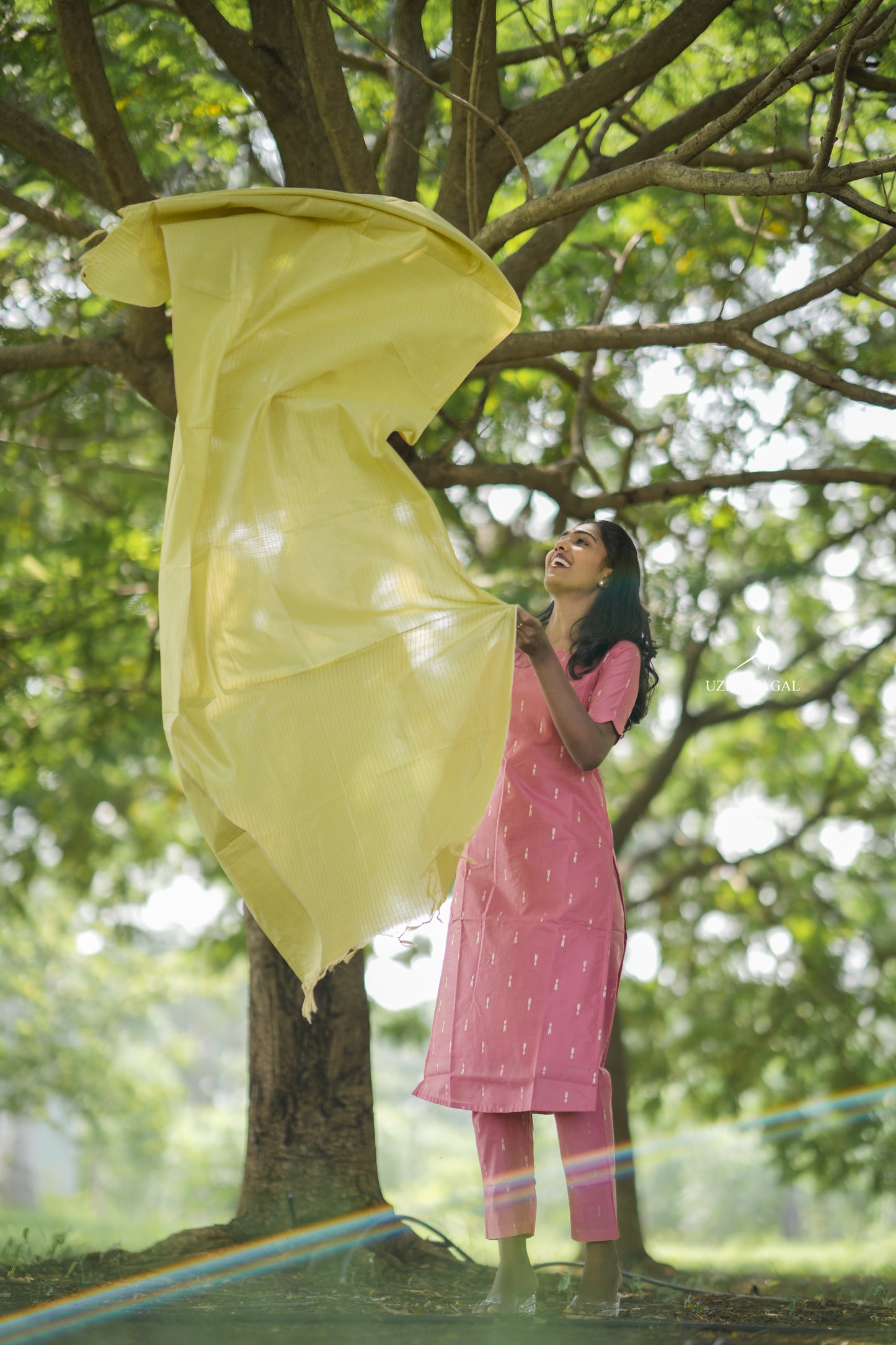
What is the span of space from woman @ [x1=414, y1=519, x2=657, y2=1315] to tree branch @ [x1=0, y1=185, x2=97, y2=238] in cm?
268

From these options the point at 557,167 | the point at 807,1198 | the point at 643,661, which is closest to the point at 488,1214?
the point at 643,661

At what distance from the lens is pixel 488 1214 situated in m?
3.08

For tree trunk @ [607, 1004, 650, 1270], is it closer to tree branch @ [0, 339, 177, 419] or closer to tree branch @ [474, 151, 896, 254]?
tree branch @ [0, 339, 177, 419]

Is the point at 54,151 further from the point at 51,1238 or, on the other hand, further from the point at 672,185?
the point at 51,1238

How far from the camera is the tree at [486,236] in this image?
3822 mm

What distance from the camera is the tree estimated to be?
3.82m

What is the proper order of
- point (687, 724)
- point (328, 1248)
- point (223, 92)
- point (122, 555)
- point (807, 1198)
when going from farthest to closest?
1. point (807, 1198)
2. point (687, 724)
3. point (122, 555)
4. point (223, 92)
5. point (328, 1248)

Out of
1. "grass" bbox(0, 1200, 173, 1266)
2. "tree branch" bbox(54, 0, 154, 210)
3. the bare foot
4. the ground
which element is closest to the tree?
"tree branch" bbox(54, 0, 154, 210)

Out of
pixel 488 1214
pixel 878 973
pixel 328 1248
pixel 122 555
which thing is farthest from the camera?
pixel 878 973

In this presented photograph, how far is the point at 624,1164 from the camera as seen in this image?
19.7 ft

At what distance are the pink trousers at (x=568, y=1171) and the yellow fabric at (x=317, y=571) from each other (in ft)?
2.48

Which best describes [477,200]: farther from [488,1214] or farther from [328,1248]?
[328,1248]

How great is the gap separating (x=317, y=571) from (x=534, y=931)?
1.18 meters

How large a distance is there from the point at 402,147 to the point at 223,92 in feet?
3.53
